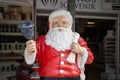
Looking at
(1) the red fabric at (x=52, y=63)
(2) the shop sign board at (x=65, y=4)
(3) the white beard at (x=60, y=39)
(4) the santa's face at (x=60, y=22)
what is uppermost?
(2) the shop sign board at (x=65, y=4)

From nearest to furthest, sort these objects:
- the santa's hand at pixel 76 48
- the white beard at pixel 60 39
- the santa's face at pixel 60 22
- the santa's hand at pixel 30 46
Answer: the santa's hand at pixel 30 46 → the santa's hand at pixel 76 48 → the white beard at pixel 60 39 → the santa's face at pixel 60 22

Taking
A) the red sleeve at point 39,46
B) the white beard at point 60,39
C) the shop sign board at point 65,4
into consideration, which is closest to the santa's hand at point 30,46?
the red sleeve at point 39,46

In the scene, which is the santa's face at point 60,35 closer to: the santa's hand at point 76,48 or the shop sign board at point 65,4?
the santa's hand at point 76,48

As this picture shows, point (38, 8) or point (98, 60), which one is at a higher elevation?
point (38, 8)

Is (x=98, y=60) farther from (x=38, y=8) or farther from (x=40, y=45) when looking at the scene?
(x=40, y=45)

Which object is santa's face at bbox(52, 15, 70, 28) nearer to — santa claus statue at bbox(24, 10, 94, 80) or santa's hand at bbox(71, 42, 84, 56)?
santa claus statue at bbox(24, 10, 94, 80)

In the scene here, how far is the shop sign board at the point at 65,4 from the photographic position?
9602 millimetres

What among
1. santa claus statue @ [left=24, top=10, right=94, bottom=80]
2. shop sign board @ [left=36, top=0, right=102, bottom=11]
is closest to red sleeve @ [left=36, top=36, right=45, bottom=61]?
santa claus statue @ [left=24, top=10, right=94, bottom=80]

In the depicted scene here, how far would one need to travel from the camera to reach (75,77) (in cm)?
405

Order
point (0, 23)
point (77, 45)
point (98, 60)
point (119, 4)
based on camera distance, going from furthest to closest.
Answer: point (98, 60) < point (119, 4) < point (0, 23) < point (77, 45)

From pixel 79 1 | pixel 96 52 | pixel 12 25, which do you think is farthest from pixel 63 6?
pixel 96 52

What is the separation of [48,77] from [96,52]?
1244 cm

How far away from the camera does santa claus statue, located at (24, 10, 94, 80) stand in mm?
3973

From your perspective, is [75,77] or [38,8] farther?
[38,8]
